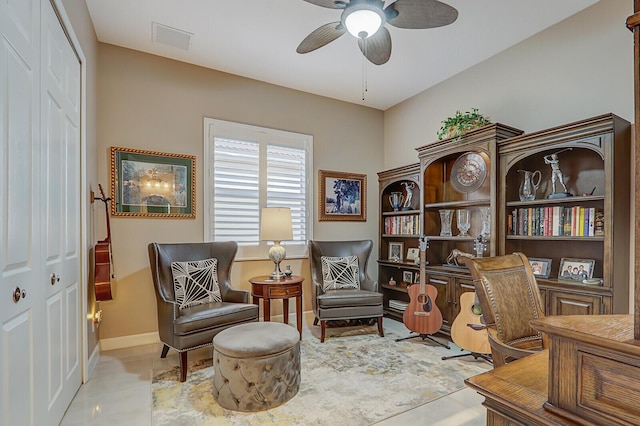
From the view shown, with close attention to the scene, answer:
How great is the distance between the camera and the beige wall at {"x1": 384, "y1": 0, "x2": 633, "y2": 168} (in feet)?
8.45

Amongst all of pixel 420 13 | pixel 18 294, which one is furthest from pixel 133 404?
pixel 420 13

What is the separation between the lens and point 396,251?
177 inches

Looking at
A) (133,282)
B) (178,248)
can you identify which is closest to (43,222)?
(178,248)

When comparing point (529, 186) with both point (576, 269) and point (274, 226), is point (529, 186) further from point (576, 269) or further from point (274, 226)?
point (274, 226)

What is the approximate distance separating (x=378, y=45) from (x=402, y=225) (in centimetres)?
243

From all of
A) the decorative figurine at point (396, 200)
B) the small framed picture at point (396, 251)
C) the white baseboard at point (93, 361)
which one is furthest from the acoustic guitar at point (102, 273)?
the decorative figurine at point (396, 200)

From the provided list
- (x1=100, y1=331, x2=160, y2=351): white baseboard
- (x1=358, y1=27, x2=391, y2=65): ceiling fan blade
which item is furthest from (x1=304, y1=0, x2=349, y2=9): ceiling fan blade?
(x1=100, y1=331, x2=160, y2=351): white baseboard

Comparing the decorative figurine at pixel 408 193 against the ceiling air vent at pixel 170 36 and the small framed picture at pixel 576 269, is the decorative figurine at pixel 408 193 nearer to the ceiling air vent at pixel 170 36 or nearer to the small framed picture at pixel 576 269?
→ the small framed picture at pixel 576 269

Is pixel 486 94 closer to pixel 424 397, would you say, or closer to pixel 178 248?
pixel 424 397

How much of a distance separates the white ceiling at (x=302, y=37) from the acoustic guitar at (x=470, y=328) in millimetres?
2051

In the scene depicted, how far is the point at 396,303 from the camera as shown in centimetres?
429

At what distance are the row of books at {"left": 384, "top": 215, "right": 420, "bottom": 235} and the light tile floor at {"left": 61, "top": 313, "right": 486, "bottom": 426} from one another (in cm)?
203

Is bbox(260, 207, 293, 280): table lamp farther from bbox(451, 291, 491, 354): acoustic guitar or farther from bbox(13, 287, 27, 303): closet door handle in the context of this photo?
bbox(13, 287, 27, 303): closet door handle

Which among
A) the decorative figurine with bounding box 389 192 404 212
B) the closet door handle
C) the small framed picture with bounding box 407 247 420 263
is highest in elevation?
the decorative figurine with bounding box 389 192 404 212
